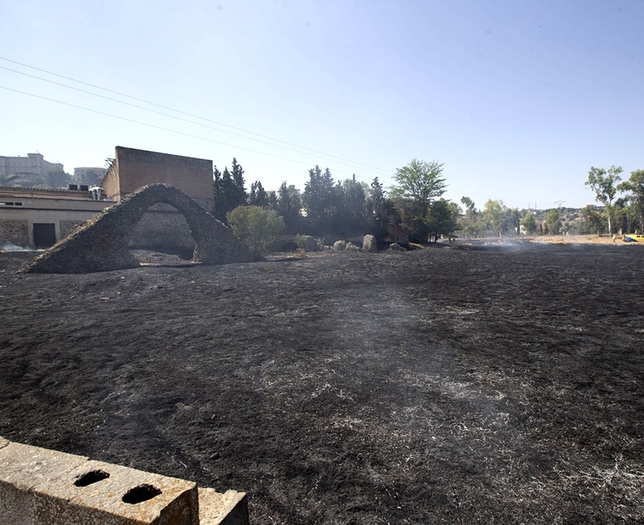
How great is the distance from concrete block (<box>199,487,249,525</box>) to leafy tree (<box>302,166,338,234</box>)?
44.1m

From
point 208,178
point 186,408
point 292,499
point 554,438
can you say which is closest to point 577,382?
point 554,438

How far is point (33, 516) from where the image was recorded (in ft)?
5.21

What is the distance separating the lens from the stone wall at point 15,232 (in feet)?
92.2

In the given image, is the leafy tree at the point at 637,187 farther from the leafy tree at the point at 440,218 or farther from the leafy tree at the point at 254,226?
the leafy tree at the point at 254,226

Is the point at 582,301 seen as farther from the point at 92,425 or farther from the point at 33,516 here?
the point at 33,516

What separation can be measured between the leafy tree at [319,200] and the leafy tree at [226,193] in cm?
779

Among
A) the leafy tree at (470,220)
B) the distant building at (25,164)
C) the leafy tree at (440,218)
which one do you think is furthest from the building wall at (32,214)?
the distant building at (25,164)

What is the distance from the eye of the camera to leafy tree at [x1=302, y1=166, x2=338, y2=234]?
4597 cm

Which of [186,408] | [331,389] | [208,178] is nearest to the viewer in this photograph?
[186,408]

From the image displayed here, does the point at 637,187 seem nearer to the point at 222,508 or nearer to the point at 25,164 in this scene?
the point at 222,508

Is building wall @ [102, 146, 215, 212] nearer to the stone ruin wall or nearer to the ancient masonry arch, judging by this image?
the stone ruin wall

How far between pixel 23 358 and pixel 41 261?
42.5 feet

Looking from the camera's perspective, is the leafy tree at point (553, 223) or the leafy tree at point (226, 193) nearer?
the leafy tree at point (226, 193)

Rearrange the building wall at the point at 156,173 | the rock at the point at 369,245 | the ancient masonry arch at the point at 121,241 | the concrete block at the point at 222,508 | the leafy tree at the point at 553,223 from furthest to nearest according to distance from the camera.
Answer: the leafy tree at the point at 553,223 < the rock at the point at 369,245 < the building wall at the point at 156,173 < the ancient masonry arch at the point at 121,241 < the concrete block at the point at 222,508
